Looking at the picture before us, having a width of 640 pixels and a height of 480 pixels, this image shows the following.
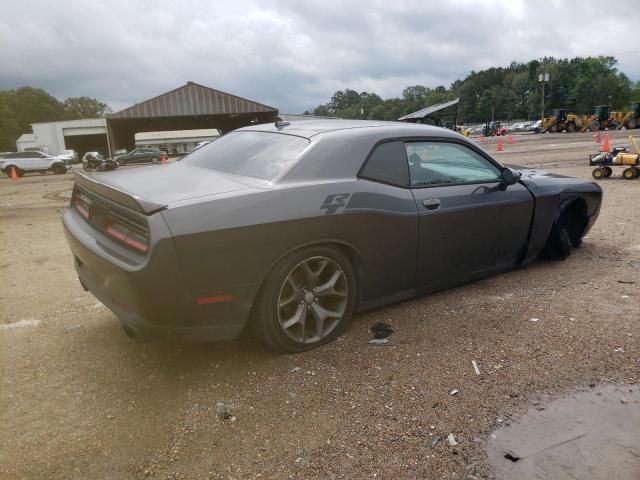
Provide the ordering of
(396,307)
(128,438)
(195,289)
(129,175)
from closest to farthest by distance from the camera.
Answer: (128,438)
(195,289)
(129,175)
(396,307)

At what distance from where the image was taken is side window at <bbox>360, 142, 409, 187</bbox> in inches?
133

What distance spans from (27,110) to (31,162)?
90129 millimetres

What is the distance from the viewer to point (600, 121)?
142 feet

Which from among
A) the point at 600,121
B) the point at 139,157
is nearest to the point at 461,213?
the point at 139,157

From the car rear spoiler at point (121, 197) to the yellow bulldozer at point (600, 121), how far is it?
4868cm

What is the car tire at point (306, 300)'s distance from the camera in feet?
9.52

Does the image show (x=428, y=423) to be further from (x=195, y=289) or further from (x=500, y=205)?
(x=500, y=205)

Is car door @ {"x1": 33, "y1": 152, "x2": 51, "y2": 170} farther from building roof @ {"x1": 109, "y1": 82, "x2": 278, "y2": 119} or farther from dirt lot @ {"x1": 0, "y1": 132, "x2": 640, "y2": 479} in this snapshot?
dirt lot @ {"x1": 0, "y1": 132, "x2": 640, "y2": 479}

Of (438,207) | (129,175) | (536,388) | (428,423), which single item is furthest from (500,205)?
(129,175)

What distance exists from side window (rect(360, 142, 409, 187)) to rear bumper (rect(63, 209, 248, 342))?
1.31 metres

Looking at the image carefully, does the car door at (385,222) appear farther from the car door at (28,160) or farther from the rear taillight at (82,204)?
the car door at (28,160)

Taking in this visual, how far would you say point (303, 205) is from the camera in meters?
2.92

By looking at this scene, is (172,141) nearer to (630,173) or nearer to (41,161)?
(41,161)

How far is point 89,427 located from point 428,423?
174cm
